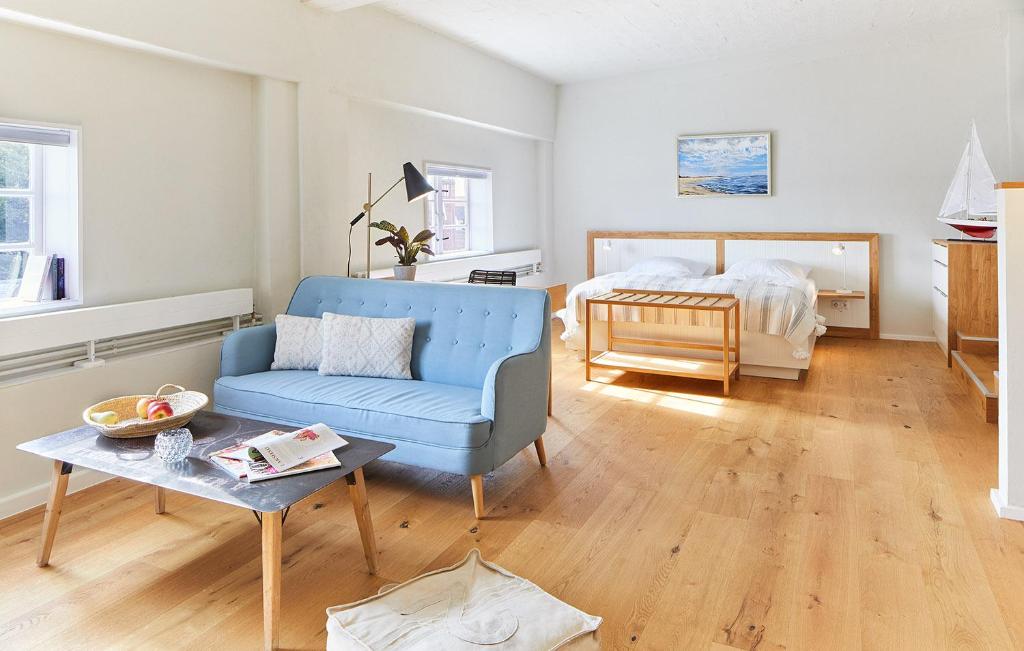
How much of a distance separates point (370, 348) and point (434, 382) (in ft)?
1.16

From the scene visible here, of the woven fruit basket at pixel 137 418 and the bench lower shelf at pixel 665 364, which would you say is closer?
the woven fruit basket at pixel 137 418

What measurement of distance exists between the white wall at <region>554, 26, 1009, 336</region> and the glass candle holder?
5.72m

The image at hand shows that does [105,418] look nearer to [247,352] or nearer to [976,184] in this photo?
[247,352]

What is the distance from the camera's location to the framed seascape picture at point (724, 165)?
6.58 m

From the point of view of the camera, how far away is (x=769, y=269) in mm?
6086

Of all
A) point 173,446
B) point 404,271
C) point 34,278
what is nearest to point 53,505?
point 173,446

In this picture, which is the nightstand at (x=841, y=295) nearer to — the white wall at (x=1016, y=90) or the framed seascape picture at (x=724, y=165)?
the framed seascape picture at (x=724, y=165)

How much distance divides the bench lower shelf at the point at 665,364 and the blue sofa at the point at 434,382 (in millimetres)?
1674

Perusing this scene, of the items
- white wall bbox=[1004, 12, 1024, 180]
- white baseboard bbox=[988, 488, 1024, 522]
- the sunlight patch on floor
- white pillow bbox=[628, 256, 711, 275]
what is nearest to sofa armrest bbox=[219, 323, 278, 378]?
the sunlight patch on floor

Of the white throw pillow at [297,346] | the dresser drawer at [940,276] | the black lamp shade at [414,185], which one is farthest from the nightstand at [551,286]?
the white throw pillow at [297,346]

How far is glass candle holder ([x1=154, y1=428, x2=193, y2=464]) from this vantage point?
7.12ft

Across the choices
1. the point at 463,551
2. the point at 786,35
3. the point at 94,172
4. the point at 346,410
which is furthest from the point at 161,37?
the point at 786,35

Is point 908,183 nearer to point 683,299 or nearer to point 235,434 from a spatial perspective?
point 683,299

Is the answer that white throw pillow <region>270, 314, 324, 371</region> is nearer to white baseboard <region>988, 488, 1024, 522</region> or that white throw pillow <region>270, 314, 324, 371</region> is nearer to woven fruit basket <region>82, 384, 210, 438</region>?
woven fruit basket <region>82, 384, 210, 438</region>
